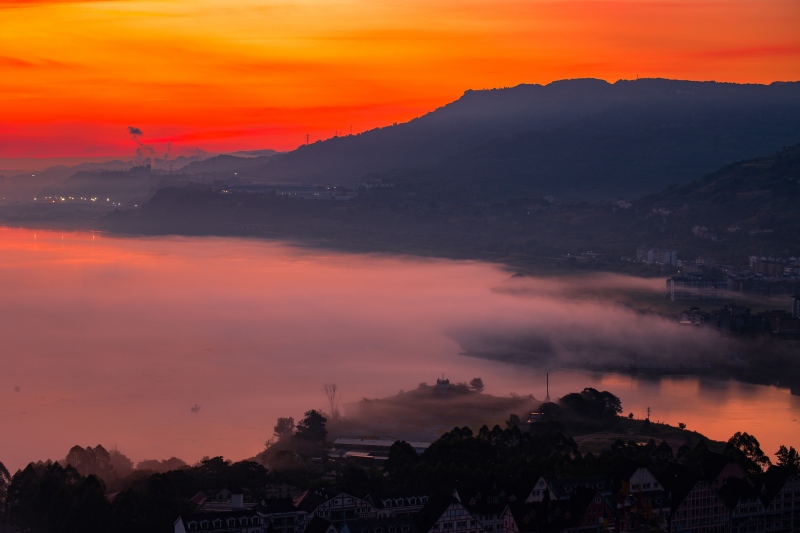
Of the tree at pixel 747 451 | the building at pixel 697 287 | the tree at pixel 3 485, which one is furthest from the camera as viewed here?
the building at pixel 697 287

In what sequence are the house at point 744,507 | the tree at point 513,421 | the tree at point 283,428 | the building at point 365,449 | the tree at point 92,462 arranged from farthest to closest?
the tree at point 513,421 → the tree at point 283,428 → the building at point 365,449 → the tree at point 92,462 → the house at point 744,507

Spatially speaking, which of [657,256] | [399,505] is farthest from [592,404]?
[657,256]

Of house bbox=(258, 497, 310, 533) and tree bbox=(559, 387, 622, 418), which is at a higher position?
house bbox=(258, 497, 310, 533)

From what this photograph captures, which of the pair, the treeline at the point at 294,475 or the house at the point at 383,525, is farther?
the treeline at the point at 294,475

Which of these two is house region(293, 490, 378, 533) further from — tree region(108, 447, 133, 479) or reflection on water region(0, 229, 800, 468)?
reflection on water region(0, 229, 800, 468)

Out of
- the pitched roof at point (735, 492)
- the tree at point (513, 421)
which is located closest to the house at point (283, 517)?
the pitched roof at point (735, 492)

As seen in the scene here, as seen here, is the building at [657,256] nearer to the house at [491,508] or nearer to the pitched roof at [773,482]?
the pitched roof at [773,482]

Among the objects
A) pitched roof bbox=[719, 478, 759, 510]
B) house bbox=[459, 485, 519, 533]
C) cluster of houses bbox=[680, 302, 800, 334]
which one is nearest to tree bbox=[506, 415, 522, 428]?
pitched roof bbox=[719, 478, 759, 510]

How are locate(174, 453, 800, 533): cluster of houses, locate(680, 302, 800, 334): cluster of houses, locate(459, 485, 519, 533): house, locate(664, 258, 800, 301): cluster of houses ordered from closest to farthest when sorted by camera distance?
locate(174, 453, 800, 533): cluster of houses → locate(459, 485, 519, 533): house → locate(680, 302, 800, 334): cluster of houses → locate(664, 258, 800, 301): cluster of houses
